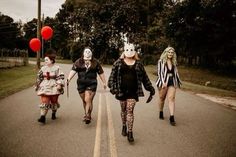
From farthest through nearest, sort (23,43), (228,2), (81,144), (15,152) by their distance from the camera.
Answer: (23,43)
(228,2)
(81,144)
(15,152)

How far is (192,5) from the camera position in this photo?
37625 millimetres

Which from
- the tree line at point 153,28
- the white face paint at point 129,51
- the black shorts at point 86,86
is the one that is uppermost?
the tree line at point 153,28

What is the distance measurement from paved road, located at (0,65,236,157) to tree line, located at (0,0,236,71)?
2083 centimetres

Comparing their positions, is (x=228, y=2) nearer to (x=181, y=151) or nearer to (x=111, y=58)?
(x=111, y=58)

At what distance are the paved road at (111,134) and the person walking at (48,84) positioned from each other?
49cm

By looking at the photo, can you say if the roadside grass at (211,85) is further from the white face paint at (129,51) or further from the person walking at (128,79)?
the white face paint at (129,51)

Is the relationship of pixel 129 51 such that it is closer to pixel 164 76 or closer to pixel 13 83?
pixel 164 76

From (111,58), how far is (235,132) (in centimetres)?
4766

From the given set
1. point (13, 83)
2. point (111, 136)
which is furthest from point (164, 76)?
point (13, 83)

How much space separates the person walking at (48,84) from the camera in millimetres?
8930

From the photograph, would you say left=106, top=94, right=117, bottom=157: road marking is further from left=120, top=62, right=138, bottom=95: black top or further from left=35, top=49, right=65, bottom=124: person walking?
left=35, top=49, right=65, bottom=124: person walking

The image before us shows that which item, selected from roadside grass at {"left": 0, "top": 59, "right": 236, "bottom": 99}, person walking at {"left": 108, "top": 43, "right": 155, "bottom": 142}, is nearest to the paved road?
person walking at {"left": 108, "top": 43, "right": 155, "bottom": 142}

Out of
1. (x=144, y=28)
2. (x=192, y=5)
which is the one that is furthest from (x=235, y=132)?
(x=144, y=28)

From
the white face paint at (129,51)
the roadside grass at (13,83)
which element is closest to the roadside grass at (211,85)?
the roadside grass at (13,83)
